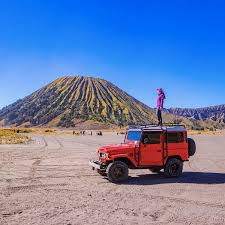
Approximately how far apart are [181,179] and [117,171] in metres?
3.06

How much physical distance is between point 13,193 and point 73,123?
14751 cm

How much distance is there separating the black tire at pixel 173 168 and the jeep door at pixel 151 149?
1.23 feet

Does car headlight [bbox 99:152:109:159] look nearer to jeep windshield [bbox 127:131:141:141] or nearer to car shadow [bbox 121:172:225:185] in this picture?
car shadow [bbox 121:172:225:185]

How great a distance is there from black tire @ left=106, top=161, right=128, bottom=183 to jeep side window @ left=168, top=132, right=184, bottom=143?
8.17 feet

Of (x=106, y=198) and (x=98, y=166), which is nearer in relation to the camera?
(x=106, y=198)

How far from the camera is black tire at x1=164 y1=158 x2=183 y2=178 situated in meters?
16.3

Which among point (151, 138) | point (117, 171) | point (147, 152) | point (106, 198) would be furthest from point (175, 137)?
point (106, 198)

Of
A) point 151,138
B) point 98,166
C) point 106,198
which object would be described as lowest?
point 106,198

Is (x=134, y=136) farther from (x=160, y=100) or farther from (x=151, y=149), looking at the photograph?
(x=160, y=100)

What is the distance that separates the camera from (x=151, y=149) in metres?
15.9

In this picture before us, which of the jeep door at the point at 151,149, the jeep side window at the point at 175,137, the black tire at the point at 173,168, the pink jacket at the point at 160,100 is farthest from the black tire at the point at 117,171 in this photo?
the pink jacket at the point at 160,100

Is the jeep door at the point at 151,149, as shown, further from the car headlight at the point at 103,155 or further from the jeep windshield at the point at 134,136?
the car headlight at the point at 103,155

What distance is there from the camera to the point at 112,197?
40.5 feet

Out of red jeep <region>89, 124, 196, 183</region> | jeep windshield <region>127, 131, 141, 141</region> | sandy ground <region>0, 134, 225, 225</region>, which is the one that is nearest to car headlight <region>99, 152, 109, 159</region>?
red jeep <region>89, 124, 196, 183</region>
